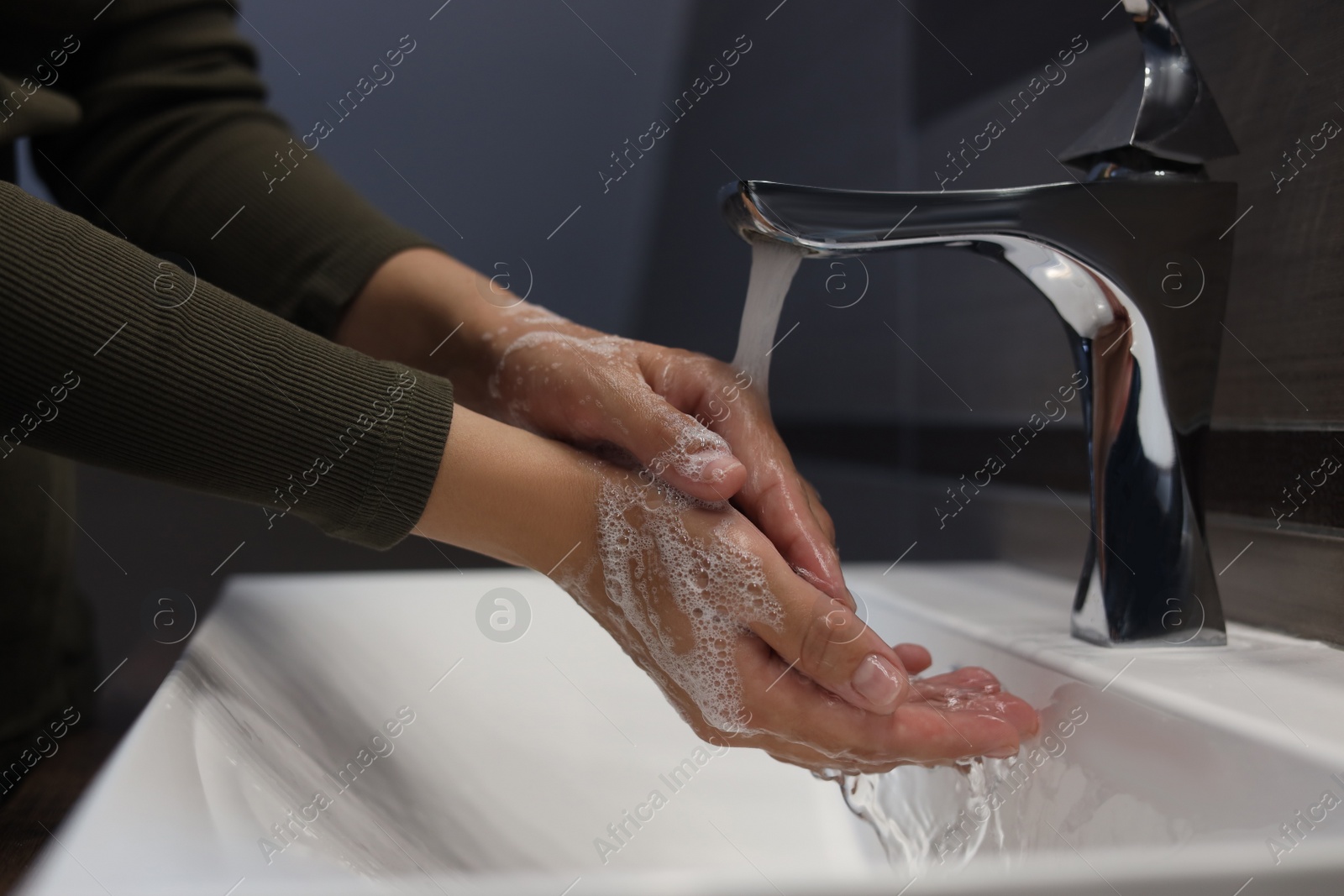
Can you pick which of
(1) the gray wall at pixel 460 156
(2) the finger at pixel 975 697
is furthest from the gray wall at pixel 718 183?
(2) the finger at pixel 975 697

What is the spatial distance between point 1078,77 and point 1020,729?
0.42 metres

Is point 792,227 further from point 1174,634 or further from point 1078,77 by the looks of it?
point 1078,77

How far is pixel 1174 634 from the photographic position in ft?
1.36

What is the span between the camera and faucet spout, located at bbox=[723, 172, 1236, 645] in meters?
0.39

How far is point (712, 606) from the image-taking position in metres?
0.38

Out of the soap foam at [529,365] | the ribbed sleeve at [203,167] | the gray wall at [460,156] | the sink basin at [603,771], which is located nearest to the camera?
the sink basin at [603,771]

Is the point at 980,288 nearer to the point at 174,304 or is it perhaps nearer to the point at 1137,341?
the point at 1137,341

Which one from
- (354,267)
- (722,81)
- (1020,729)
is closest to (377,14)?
(722,81)

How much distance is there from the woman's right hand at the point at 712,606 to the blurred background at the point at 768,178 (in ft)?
0.74

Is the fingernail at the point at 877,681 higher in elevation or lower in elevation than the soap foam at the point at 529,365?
lower

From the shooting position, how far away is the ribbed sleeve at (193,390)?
32 cm

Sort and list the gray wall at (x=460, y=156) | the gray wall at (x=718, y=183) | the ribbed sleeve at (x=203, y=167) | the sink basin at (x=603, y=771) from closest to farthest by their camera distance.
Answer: the sink basin at (x=603, y=771)
the ribbed sleeve at (x=203, y=167)
the gray wall at (x=718, y=183)
the gray wall at (x=460, y=156)

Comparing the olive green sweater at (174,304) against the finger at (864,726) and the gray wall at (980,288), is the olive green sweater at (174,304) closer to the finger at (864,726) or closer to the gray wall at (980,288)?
the finger at (864,726)

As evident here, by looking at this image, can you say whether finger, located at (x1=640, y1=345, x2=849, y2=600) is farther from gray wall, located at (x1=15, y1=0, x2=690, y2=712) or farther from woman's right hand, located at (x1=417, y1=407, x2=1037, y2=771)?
gray wall, located at (x1=15, y1=0, x2=690, y2=712)
